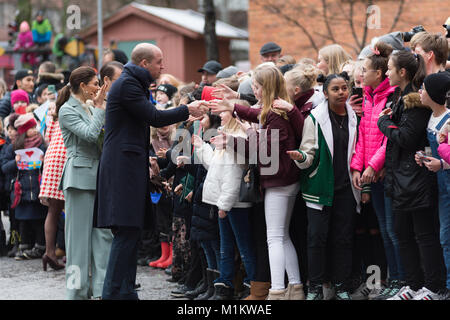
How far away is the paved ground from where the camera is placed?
709 centimetres

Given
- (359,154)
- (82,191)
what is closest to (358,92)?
(359,154)

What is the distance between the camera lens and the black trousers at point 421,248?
5844 millimetres

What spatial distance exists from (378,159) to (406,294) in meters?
1.12

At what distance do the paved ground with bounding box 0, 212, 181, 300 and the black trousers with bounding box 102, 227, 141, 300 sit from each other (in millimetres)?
930

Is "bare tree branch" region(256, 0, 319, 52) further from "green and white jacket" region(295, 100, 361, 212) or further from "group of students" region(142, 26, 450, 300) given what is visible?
"green and white jacket" region(295, 100, 361, 212)

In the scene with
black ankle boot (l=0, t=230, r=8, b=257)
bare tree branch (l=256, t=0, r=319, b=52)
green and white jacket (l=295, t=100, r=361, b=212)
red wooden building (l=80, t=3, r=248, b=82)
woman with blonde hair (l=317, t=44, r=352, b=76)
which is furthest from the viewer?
red wooden building (l=80, t=3, r=248, b=82)

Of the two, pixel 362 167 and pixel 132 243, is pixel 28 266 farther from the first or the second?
pixel 362 167

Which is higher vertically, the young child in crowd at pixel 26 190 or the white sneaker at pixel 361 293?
the young child in crowd at pixel 26 190

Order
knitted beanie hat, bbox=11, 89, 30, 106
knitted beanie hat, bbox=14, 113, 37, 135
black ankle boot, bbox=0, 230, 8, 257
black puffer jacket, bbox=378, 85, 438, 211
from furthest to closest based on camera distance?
knitted beanie hat, bbox=11, 89, 30, 106
black ankle boot, bbox=0, 230, 8, 257
knitted beanie hat, bbox=14, 113, 37, 135
black puffer jacket, bbox=378, 85, 438, 211

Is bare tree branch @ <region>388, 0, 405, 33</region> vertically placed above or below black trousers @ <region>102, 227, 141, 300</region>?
above

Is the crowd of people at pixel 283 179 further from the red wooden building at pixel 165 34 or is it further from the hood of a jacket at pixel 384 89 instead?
the red wooden building at pixel 165 34

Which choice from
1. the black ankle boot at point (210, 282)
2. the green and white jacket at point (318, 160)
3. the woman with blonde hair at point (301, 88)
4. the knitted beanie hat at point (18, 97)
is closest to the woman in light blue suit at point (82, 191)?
the black ankle boot at point (210, 282)

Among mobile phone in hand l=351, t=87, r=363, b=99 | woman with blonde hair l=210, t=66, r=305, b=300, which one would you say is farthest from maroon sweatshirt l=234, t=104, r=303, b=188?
mobile phone in hand l=351, t=87, r=363, b=99

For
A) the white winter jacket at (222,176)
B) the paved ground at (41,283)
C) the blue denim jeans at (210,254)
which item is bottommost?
the paved ground at (41,283)
